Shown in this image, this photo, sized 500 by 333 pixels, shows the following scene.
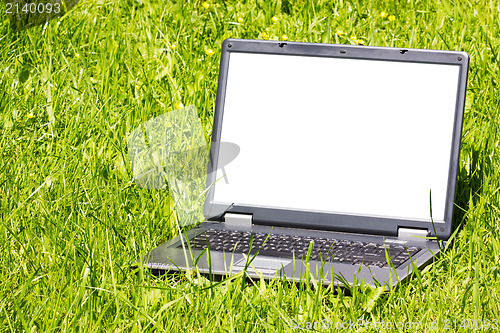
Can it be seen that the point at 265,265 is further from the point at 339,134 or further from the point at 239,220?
the point at 339,134

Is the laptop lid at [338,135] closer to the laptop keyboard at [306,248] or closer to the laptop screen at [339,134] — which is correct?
the laptop screen at [339,134]

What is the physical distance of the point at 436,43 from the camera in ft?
10.7

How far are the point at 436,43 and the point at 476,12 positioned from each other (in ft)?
2.13

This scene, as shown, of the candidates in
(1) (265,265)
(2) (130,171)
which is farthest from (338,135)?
(2) (130,171)

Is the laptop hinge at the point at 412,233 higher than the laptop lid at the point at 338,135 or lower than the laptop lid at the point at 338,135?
lower

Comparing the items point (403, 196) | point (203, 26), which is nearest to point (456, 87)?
point (403, 196)

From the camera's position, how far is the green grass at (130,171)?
1.35 meters

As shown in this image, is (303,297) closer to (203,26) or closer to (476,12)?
(203,26)

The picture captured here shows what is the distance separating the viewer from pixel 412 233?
70.3 inches

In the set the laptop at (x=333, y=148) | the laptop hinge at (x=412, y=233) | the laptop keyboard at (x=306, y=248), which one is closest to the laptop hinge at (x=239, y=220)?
the laptop at (x=333, y=148)

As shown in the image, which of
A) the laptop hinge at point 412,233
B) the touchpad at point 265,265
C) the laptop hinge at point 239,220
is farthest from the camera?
the laptop hinge at point 239,220

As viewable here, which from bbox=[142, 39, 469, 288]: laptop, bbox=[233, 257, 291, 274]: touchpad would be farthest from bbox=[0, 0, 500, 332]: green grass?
bbox=[142, 39, 469, 288]: laptop

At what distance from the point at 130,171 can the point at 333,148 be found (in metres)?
0.83

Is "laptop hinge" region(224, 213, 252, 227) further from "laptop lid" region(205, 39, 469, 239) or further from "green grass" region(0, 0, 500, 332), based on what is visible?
"green grass" region(0, 0, 500, 332)
